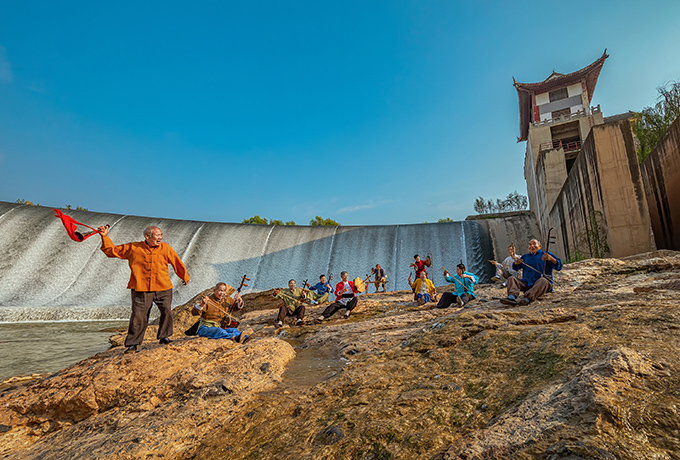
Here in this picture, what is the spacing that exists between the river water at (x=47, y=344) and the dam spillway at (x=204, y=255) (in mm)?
1684

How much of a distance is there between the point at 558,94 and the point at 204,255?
85.8 feet

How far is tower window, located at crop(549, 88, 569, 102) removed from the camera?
80.4 ft

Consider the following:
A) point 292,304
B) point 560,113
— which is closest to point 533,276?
point 292,304

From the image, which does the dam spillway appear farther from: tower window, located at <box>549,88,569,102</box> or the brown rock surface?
tower window, located at <box>549,88,569,102</box>

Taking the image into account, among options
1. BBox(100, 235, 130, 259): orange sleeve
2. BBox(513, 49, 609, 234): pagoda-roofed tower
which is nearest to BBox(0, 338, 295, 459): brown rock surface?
BBox(100, 235, 130, 259): orange sleeve

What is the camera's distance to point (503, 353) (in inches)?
96.8

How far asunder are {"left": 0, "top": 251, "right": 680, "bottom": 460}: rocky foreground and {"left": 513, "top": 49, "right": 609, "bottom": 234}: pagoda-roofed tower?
13.3 metres

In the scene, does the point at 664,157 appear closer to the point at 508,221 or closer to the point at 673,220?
the point at 673,220

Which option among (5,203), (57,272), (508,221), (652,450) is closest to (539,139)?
(508,221)

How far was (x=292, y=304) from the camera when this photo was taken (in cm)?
661

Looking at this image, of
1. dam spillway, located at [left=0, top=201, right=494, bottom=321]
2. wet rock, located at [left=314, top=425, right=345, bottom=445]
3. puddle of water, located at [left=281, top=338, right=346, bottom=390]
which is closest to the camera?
wet rock, located at [left=314, top=425, right=345, bottom=445]

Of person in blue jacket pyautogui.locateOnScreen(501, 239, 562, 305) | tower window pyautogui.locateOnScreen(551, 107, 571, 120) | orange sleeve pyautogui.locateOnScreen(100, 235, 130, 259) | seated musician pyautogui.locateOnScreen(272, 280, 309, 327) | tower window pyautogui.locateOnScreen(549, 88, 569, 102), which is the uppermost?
tower window pyautogui.locateOnScreen(549, 88, 569, 102)

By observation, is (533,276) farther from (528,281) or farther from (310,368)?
(310,368)

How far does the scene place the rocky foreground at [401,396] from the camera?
136 cm
